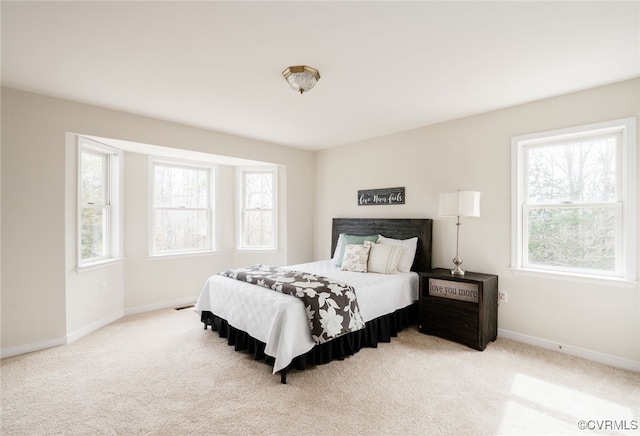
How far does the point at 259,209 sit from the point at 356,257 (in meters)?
2.06

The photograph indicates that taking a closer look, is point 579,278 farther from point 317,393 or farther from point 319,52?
point 319,52

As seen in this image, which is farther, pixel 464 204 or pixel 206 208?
pixel 206 208

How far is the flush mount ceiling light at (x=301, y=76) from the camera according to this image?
2.32 meters

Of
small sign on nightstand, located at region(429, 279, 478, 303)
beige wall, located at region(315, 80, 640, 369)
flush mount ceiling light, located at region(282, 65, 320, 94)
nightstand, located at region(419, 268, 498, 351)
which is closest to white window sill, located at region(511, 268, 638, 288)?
beige wall, located at region(315, 80, 640, 369)

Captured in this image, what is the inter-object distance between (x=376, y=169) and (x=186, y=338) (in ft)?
10.7

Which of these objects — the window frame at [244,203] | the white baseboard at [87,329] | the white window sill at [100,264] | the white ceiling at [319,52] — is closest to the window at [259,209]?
the window frame at [244,203]

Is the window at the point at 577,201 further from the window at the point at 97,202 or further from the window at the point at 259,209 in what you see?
the window at the point at 97,202

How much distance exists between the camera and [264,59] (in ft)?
7.29

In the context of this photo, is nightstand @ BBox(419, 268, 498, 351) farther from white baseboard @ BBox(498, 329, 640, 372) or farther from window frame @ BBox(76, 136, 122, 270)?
window frame @ BBox(76, 136, 122, 270)

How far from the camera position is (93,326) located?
134 inches

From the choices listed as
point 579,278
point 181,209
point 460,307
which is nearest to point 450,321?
point 460,307

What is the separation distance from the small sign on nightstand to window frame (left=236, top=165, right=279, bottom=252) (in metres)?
2.63

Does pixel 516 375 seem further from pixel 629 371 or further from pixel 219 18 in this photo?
pixel 219 18

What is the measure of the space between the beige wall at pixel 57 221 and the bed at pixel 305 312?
1291 mm
